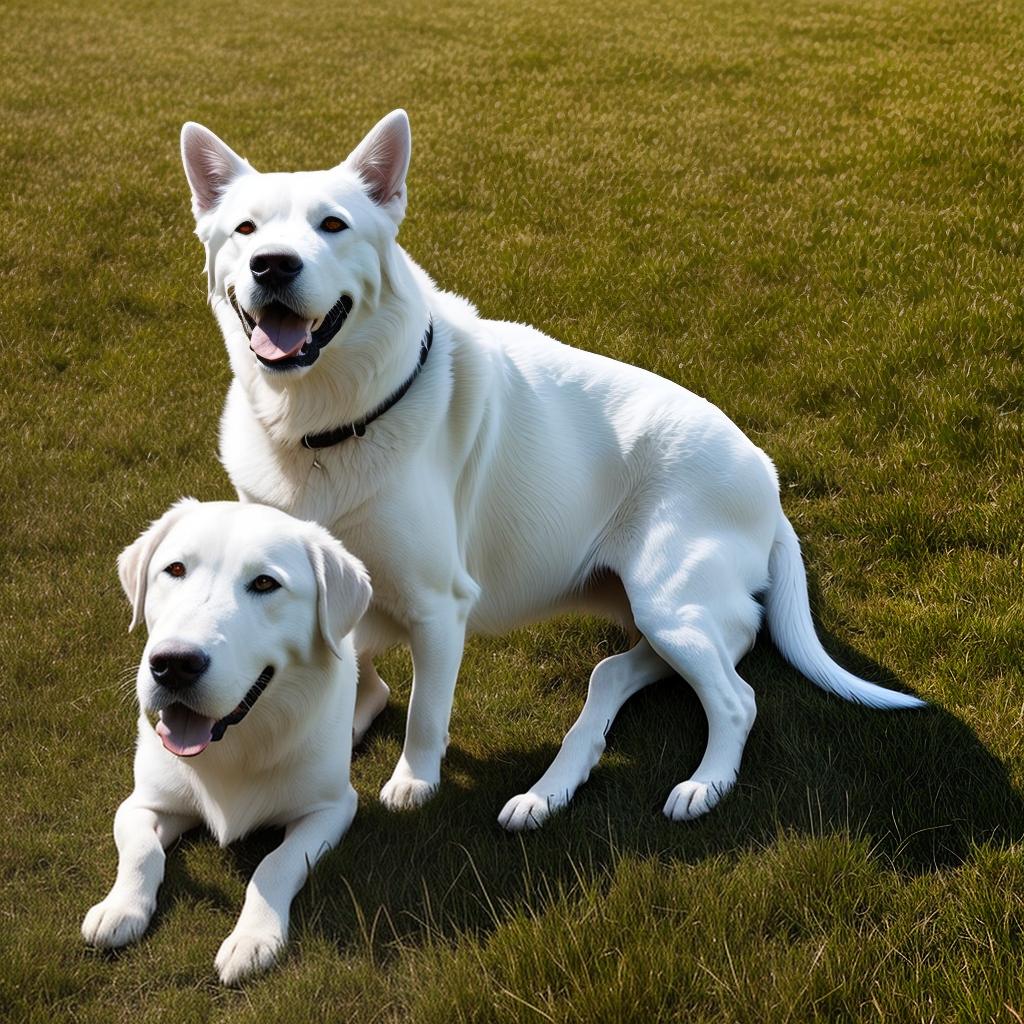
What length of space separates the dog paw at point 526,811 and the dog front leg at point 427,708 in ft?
0.90

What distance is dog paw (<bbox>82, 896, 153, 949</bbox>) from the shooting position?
10.8ft

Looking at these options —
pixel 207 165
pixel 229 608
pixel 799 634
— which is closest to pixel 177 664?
pixel 229 608

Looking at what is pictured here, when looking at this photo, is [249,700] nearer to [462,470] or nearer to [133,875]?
[133,875]

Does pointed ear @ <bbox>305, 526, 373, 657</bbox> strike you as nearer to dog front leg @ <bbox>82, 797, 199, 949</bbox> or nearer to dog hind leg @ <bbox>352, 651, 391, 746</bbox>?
dog front leg @ <bbox>82, 797, 199, 949</bbox>

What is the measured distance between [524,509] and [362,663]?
829mm

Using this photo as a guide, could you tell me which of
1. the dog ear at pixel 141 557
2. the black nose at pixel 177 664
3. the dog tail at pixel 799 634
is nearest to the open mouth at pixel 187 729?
the black nose at pixel 177 664

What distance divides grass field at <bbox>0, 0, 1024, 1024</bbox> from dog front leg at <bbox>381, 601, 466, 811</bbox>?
129 mm

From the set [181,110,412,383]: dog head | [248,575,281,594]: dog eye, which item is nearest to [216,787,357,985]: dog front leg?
[248,575,281,594]: dog eye

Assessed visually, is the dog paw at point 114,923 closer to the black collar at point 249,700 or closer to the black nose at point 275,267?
the black collar at point 249,700

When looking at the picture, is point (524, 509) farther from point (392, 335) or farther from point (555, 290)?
point (555, 290)

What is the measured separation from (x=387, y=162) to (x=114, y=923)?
250 centimetres

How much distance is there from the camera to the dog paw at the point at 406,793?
3928mm

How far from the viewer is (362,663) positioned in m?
4.50

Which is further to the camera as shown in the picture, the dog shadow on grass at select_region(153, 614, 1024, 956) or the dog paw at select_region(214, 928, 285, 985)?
the dog shadow on grass at select_region(153, 614, 1024, 956)
